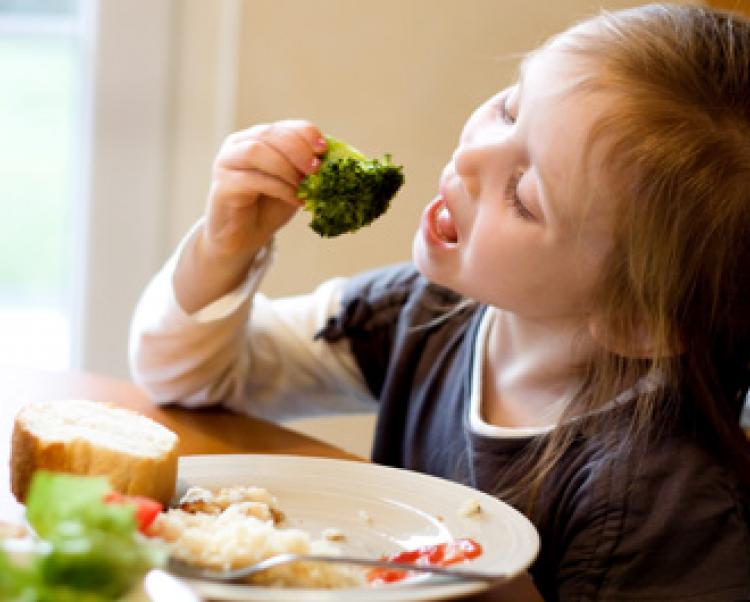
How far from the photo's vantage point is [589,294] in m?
1.16

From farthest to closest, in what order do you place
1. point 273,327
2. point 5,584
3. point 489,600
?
point 273,327, point 489,600, point 5,584

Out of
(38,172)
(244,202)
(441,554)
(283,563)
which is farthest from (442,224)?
(38,172)

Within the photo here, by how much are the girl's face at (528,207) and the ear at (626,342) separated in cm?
3

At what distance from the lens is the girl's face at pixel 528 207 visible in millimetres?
1072

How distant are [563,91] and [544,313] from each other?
0.76 ft

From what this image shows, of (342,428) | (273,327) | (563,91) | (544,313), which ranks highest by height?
→ (563,91)

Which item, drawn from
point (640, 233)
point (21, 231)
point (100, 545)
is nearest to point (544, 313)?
point (640, 233)

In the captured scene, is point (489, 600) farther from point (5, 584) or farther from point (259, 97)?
point (259, 97)

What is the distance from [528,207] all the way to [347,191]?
17 cm

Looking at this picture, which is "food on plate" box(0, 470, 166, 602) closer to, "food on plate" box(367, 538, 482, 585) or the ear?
"food on plate" box(367, 538, 482, 585)

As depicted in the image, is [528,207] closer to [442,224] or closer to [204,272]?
[442,224]

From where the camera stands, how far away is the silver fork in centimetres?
67

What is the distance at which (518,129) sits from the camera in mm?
1106

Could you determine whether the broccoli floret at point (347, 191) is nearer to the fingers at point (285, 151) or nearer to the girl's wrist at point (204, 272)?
the fingers at point (285, 151)
